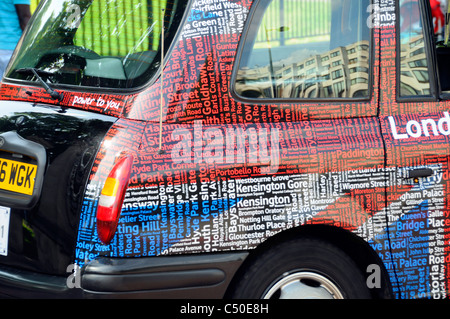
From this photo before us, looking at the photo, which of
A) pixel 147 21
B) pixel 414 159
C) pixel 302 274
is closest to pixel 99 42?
pixel 147 21

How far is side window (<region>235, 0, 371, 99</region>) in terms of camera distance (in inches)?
103

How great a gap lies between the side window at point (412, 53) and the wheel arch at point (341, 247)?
71 cm

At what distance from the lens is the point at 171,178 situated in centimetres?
241

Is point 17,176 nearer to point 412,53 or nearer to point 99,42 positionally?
point 99,42

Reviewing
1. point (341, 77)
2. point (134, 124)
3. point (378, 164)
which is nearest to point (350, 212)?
point (378, 164)

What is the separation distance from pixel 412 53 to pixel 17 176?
1.88 metres

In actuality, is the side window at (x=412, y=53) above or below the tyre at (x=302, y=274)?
above

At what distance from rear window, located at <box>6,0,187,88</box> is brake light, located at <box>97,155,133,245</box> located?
421 mm

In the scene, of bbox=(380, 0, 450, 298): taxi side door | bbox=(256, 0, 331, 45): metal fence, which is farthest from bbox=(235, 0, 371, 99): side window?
bbox=(380, 0, 450, 298): taxi side door

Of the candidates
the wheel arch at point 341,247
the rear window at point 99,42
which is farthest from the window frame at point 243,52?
the wheel arch at point 341,247

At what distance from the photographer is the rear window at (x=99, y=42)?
2619mm

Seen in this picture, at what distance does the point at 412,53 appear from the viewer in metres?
2.88

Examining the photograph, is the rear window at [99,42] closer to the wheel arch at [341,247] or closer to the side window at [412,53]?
the wheel arch at [341,247]
